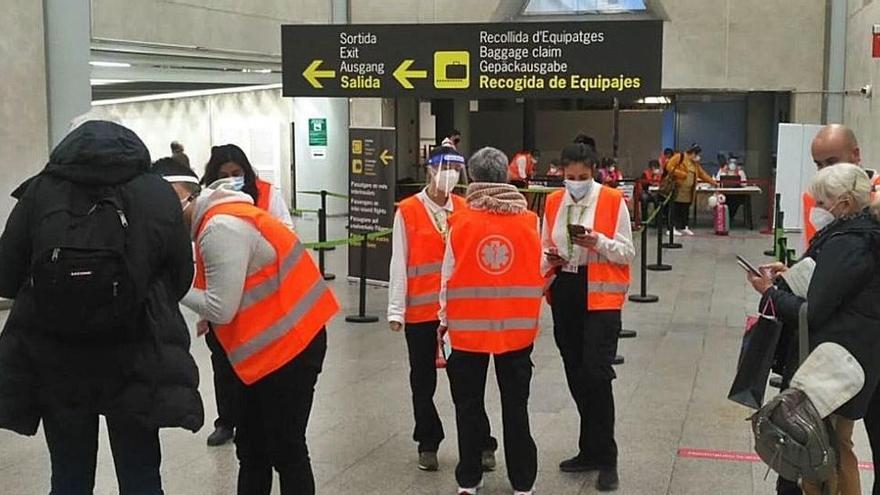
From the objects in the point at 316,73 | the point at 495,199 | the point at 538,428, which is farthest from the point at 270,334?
the point at 316,73

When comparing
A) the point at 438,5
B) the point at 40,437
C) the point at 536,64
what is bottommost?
the point at 40,437

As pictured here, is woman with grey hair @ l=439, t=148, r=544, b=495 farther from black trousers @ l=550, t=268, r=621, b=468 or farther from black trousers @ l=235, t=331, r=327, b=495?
black trousers @ l=235, t=331, r=327, b=495

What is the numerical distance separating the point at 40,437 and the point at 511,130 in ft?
57.6

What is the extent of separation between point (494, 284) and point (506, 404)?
559 mm

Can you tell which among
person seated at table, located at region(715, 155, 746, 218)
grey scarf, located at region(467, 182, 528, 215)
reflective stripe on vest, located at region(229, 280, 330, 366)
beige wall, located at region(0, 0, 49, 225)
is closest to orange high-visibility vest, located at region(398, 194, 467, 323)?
grey scarf, located at region(467, 182, 528, 215)

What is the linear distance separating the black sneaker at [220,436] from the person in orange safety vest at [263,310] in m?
2.06

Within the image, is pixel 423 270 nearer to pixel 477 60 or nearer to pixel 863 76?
pixel 477 60

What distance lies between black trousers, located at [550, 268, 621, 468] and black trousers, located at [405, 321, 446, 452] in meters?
0.65

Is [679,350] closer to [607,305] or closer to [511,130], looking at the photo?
[607,305]

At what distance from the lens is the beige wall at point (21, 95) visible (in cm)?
1138

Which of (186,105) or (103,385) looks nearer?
(103,385)

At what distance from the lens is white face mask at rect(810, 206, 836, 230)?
3990mm

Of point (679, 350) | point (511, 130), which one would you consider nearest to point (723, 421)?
point (679, 350)

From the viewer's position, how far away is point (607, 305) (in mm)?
5027
